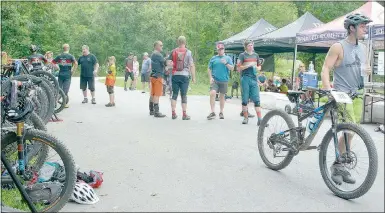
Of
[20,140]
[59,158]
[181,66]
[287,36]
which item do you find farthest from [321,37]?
[20,140]

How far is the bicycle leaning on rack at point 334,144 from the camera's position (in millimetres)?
4781

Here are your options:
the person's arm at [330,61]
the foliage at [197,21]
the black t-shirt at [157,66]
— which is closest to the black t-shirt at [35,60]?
the black t-shirt at [157,66]

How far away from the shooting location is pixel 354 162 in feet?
16.3

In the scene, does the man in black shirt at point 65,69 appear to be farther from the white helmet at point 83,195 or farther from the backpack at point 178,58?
the white helmet at point 83,195

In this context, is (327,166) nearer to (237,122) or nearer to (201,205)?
(201,205)

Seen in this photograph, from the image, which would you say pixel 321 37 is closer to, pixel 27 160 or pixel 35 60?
pixel 35 60

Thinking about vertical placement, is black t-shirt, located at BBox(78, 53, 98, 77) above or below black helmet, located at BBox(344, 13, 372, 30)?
below

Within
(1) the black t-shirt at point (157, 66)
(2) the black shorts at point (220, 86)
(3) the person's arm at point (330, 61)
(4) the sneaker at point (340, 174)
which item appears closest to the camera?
(4) the sneaker at point (340, 174)

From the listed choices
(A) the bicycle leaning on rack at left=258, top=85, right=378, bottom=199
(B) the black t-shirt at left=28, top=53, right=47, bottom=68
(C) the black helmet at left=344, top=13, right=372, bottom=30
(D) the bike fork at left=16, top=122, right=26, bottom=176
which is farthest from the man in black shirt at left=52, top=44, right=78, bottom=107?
(C) the black helmet at left=344, top=13, right=372, bottom=30

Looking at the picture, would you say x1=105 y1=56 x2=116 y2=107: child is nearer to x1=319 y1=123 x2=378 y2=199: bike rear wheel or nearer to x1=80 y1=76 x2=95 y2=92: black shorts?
x1=80 y1=76 x2=95 y2=92: black shorts

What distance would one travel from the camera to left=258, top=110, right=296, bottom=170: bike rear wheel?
19.9 ft

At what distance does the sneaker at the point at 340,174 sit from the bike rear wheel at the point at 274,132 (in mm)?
845

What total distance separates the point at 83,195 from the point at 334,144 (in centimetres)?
261

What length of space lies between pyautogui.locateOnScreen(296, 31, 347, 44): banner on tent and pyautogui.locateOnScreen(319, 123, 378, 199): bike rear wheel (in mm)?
8970
